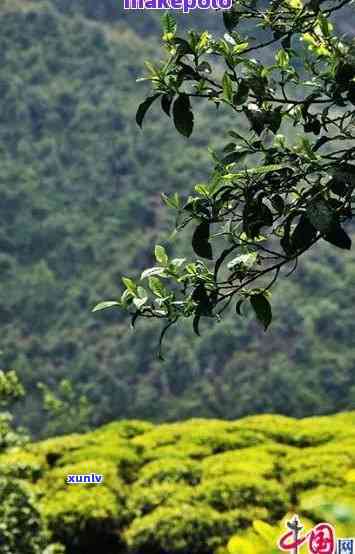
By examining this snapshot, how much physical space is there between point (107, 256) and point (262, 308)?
73.3 feet

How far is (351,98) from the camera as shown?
4.31 ft

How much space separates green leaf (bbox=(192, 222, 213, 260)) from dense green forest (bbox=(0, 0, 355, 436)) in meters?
15.7

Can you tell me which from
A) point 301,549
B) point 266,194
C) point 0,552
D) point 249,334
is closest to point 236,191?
point 266,194

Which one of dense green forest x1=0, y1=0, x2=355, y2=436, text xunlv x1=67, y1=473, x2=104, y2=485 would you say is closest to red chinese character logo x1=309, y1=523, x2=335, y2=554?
text xunlv x1=67, y1=473, x2=104, y2=485

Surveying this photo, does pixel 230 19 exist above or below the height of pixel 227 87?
above

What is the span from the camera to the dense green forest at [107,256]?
2064 centimetres

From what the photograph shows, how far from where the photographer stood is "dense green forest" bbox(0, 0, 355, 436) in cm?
2064

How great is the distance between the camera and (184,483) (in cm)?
501

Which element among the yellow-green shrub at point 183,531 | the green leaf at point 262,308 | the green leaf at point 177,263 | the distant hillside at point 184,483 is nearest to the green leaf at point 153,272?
the green leaf at point 177,263

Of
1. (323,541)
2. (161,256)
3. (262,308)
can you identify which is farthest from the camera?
(323,541)

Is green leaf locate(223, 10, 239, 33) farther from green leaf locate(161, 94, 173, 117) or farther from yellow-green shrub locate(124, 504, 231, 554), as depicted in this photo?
yellow-green shrub locate(124, 504, 231, 554)

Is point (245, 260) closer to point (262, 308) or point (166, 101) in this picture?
point (262, 308)

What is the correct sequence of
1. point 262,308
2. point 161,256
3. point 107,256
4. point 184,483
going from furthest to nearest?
point 107,256 → point 184,483 → point 161,256 → point 262,308

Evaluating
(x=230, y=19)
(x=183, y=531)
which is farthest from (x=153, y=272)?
(x=183, y=531)
